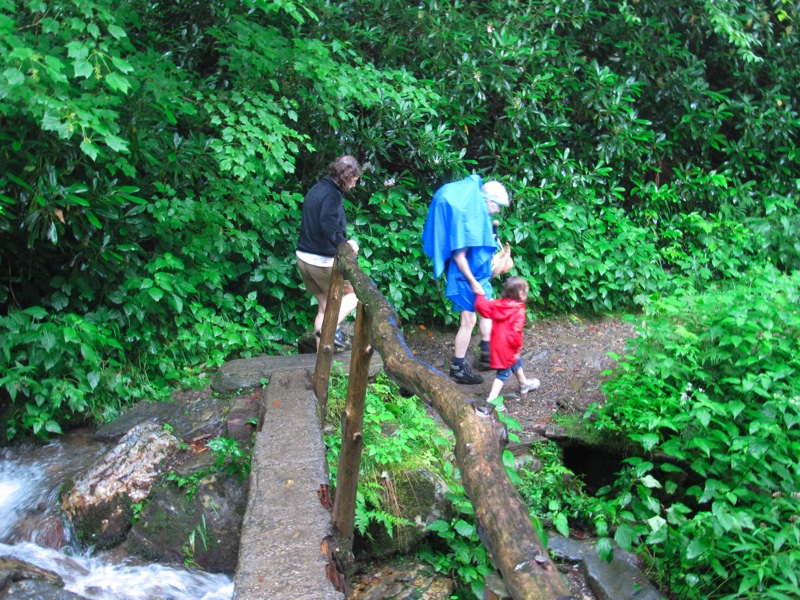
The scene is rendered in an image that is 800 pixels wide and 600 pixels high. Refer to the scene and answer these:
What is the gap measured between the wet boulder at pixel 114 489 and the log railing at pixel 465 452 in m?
1.59

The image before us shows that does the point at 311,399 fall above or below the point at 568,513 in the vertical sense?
above

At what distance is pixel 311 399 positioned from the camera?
16.1 ft

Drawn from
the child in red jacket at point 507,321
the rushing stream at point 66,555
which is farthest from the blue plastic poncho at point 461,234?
the rushing stream at point 66,555

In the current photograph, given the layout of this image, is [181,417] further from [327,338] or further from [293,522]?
[293,522]

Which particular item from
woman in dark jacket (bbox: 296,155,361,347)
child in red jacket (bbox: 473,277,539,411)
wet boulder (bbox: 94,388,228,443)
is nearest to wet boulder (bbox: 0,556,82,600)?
wet boulder (bbox: 94,388,228,443)

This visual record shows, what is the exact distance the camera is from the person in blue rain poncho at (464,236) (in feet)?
18.7

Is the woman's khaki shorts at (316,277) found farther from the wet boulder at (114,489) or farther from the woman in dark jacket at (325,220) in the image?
the wet boulder at (114,489)

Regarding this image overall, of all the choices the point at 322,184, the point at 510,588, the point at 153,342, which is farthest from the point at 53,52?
the point at 510,588

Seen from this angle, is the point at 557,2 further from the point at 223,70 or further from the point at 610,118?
the point at 223,70

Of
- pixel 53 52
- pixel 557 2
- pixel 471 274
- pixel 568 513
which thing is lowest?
pixel 568 513

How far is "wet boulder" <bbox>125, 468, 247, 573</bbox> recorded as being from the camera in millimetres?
4191

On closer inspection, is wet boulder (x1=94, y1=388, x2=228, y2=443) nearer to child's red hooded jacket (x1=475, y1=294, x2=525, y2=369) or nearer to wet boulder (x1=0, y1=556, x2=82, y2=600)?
wet boulder (x1=0, y1=556, x2=82, y2=600)

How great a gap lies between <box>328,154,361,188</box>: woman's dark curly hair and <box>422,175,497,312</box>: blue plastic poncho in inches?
30.3

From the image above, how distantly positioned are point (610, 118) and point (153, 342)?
234 inches
